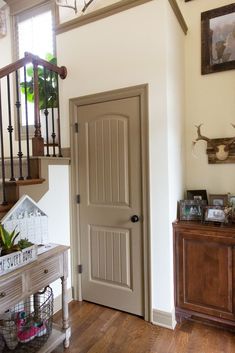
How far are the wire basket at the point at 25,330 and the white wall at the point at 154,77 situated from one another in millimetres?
938

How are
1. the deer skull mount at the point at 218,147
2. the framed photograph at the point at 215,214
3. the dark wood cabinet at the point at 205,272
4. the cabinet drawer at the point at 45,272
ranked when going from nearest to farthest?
the cabinet drawer at the point at 45,272
the dark wood cabinet at the point at 205,272
the framed photograph at the point at 215,214
the deer skull mount at the point at 218,147

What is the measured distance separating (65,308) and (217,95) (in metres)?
2.40

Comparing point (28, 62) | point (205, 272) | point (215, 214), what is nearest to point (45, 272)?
point (205, 272)

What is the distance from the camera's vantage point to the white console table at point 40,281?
1.50 metres

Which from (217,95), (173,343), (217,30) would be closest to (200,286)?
(173,343)

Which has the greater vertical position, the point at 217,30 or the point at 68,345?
the point at 217,30

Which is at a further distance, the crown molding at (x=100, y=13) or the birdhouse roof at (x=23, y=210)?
the crown molding at (x=100, y=13)

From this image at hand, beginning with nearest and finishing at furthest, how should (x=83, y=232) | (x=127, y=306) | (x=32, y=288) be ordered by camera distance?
(x=32, y=288) → (x=127, y=306) → (x=83, y=232)

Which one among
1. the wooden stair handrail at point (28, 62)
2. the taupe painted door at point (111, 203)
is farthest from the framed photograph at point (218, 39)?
the wooden stair handrail at point (28, 62)

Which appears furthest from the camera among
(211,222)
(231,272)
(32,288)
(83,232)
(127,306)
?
(83,232)

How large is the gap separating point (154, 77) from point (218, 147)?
3.09ft

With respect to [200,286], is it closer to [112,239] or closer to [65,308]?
[112,239]

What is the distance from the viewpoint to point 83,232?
257cm

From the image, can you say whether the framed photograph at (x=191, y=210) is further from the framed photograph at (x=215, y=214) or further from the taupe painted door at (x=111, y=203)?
the taupe painted door at (x=111, y=203)
